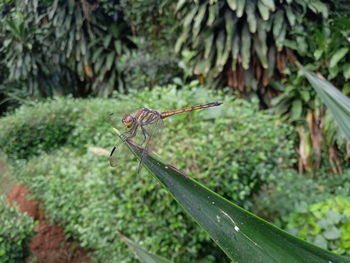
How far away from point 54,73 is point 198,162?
4757 millimetres

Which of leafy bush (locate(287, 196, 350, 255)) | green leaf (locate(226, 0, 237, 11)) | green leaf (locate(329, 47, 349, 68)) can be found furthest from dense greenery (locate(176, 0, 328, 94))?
leafy bush (locate(287, 196, 350, 255))

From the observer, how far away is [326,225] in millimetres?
2145

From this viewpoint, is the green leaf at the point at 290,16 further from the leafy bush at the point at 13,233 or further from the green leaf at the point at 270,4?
the leafy bush at the point at 13,233

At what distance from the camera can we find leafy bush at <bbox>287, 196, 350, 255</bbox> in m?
2.04

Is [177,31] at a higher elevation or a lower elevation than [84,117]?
higher

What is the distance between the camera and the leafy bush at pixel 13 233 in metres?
2.16

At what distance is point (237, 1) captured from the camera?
404 cm

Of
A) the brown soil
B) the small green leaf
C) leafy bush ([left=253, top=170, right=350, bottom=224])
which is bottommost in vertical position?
the brown soil

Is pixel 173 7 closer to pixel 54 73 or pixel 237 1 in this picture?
pixel 237 1

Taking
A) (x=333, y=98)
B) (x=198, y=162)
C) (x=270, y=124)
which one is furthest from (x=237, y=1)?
(x=333, y=98)

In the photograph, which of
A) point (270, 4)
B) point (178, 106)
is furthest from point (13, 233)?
point (270, 4)

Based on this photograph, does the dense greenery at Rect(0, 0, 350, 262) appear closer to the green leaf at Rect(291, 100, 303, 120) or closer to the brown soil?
the green leaf at Rect(291, 100, 303, 120)

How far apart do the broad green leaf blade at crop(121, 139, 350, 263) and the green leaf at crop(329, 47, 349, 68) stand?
151 inches

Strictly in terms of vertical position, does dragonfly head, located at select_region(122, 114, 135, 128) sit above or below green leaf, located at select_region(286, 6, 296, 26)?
above
